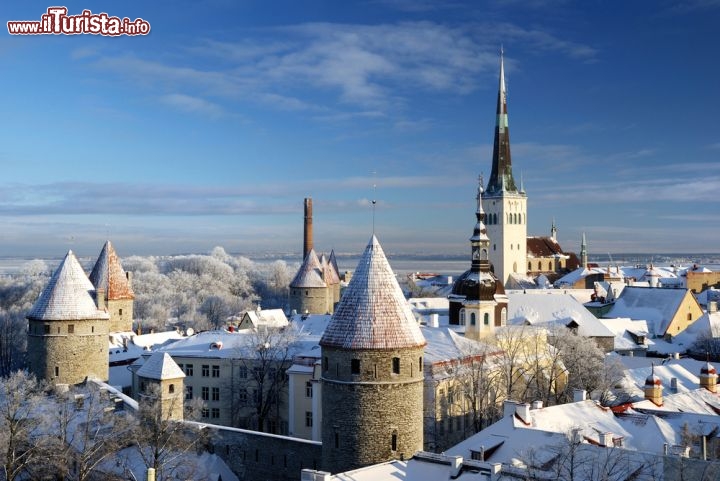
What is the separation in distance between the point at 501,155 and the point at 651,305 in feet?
118

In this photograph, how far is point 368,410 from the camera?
24719 mm

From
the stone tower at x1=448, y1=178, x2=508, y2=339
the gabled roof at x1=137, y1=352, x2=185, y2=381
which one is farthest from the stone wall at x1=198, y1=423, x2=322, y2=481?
the stone tower at x1=448, y1=178, x2=508, y2=339

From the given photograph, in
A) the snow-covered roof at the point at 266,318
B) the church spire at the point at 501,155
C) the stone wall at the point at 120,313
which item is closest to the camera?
the stone wall at the point at 120,313

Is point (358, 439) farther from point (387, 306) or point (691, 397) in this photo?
point (691, 397)

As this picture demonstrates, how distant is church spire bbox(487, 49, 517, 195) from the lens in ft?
332

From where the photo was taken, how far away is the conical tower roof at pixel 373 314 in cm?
2522

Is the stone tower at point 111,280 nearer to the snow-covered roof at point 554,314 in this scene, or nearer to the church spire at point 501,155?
the snow-covered roof at point 554,314

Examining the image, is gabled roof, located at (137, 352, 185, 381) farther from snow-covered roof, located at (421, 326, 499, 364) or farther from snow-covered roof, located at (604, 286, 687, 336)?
snow-covered roof, located at (604, 286, 687, 336)

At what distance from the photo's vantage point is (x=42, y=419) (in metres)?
28.7

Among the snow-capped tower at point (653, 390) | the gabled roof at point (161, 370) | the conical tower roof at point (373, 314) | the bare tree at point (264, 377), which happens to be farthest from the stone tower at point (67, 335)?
the snow-capped tower at point (653, 390)

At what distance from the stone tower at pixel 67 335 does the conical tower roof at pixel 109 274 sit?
41.8 ft

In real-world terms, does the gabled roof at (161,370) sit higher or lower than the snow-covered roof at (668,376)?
higher

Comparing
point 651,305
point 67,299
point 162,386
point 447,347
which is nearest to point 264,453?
point 162,386

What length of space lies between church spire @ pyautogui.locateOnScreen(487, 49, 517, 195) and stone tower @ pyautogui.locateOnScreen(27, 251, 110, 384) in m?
70.2
